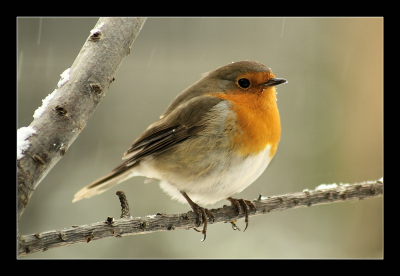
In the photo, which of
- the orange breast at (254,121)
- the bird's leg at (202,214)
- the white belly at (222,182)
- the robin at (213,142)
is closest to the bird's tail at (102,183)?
the robin at (213,142)

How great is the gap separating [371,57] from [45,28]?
12.5 feet

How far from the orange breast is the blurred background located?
1601mm

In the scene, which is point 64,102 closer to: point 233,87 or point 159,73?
point 233,87

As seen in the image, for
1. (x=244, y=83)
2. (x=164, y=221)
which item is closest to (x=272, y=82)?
(x=244, y=83)

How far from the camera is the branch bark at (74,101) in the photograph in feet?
6.02

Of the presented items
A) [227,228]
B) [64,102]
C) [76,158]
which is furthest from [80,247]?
[64,102]

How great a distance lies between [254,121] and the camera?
120 inches

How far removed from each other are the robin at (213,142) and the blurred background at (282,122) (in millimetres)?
1320

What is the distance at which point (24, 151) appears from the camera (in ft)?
6.01

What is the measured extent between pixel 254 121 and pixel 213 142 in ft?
1.22

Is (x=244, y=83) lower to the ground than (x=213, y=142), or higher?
higher

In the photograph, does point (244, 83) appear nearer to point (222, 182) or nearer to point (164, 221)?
point (222, 182)

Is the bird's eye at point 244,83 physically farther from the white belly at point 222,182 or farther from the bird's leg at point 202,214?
the bird's leg at point 202,214

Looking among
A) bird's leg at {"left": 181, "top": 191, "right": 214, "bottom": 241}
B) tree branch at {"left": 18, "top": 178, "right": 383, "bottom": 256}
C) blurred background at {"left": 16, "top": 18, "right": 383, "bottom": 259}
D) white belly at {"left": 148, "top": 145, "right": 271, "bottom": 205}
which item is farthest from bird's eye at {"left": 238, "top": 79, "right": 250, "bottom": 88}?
blurred background at {"left": 16, "top": 18, "right": 383, "bottom": 259}
